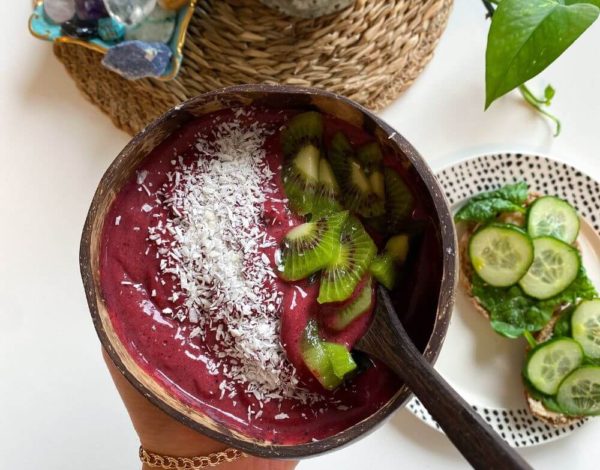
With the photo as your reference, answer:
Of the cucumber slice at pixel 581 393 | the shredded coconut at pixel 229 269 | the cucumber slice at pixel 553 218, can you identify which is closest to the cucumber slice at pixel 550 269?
the cucumber slice at pixel 553 218

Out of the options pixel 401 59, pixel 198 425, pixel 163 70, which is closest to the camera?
pixel 198 425

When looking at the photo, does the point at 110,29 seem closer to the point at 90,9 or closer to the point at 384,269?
the point at 90,9

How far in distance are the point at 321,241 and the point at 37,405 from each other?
811 mm

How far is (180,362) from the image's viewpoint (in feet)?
2.98

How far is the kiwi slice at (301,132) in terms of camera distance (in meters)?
0.95

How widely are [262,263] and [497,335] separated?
0.67 meters

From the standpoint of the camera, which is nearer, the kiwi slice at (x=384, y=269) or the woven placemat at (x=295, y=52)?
the kiwi slice at (x=384, y=269)

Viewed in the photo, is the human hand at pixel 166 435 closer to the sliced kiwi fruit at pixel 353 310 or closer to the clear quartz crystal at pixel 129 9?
the sliced kiwi fruit at pixel 353 310

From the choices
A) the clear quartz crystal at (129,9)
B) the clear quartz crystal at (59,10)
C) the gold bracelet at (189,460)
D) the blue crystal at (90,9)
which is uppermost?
the clear quartz crystal at (129,9)

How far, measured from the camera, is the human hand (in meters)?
1.04

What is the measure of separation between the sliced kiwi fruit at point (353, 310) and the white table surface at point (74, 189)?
1.80 feet

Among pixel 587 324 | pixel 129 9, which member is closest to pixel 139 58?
pixel 129 9

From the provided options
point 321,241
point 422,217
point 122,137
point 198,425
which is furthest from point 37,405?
point 422,217

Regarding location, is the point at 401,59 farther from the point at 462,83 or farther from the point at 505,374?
the point at 505,374
